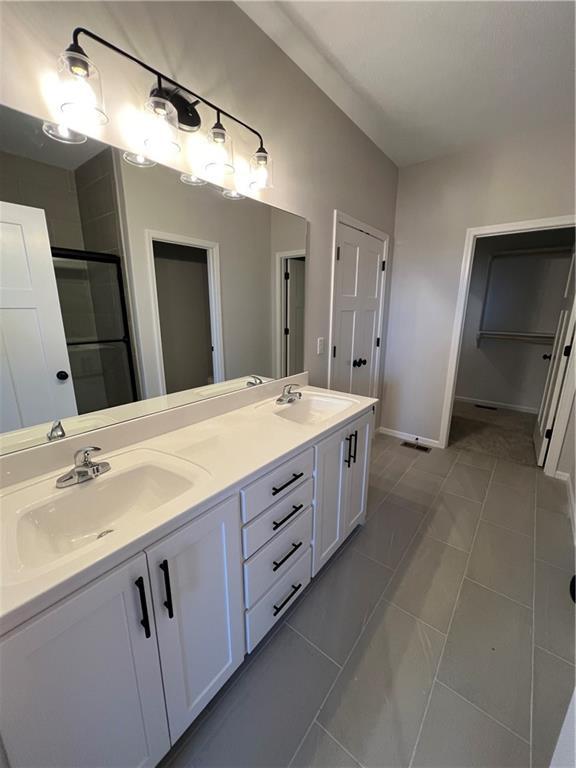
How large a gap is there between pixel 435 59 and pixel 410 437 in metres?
2.88

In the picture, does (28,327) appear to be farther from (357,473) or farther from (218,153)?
(357,473)

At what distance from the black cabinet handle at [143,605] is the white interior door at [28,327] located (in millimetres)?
641

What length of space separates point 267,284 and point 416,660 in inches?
75.2

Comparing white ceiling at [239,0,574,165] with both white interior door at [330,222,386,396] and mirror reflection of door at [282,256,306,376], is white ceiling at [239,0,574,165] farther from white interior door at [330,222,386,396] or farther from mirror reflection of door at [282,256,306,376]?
mirror reflection of door at [282,256,306,376]

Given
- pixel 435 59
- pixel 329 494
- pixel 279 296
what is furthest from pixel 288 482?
pixel 435 59

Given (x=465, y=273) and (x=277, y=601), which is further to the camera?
(x=465, y=273)

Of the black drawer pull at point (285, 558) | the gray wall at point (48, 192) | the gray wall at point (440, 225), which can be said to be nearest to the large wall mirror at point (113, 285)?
the gray wall at point (48, 192)

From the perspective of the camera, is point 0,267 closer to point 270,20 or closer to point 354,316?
point 270,20

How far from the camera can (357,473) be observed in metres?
1.78

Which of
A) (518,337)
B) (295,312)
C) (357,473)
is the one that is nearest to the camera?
(357,473)

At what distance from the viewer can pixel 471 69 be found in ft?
5.69

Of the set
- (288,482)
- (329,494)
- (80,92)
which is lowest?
(329,494)

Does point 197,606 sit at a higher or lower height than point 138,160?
lower

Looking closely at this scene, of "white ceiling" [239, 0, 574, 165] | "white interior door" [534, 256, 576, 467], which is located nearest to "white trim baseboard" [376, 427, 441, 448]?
"white interior door" [534, 256, 576, 467]
